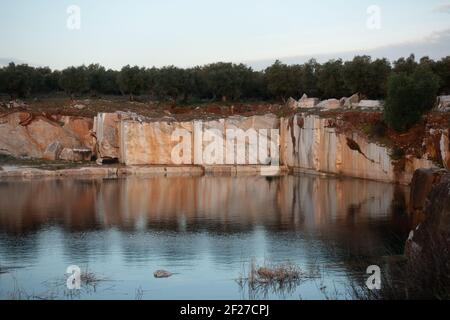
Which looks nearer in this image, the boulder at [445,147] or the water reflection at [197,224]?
the water reflection at [197,224]

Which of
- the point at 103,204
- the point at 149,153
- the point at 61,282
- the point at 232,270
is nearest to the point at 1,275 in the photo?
the point at 61,282

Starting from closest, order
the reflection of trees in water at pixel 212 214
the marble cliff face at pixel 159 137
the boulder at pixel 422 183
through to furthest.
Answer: the reflection of trees in water at pixel 212 214 → the boulder at pixel 422 183 → the marble cliff face at pixel 159 137

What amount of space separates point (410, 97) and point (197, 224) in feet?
63.9

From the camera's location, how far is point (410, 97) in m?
38.2

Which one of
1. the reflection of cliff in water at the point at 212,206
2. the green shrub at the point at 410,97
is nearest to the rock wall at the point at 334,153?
the reflection of cliff in water at the point at 212,206

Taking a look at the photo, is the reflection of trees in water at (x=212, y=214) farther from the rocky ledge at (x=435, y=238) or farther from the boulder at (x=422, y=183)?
the rocky ledge at (x=435, y=238)

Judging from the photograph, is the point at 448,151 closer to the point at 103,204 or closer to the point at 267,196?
the point at 267,196

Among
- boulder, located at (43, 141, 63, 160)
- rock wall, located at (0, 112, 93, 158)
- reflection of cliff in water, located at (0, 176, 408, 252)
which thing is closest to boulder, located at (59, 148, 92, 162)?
boulder, located at (43, 141, 63, 160)

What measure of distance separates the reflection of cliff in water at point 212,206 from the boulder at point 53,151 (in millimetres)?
9163

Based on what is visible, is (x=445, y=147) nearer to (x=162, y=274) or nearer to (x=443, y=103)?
(x=443, y=103)

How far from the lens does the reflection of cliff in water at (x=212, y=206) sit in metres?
23.2

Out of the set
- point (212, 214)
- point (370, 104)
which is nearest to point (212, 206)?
point (212, 214)

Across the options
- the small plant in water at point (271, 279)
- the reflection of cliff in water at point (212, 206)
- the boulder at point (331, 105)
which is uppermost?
the boulder at point (331, 105)

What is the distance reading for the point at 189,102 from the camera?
6438cm
